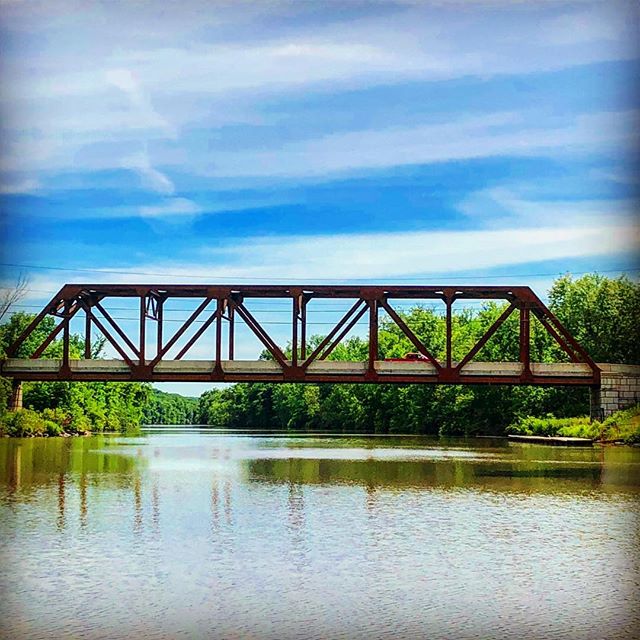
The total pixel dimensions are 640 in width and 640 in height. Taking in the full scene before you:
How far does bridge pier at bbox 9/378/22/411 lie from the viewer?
51.9 metres

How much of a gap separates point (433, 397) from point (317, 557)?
62290 millimetres

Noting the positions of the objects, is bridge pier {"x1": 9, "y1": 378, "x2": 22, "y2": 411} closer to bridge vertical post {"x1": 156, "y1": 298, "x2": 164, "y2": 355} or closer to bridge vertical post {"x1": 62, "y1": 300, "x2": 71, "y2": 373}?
bridge vertical post {"x1": 62, "y1": 300, "x2": 71, "y2": 373}

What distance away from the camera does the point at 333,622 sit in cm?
884

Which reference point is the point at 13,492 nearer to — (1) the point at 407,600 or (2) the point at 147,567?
(2) the point at 147,567

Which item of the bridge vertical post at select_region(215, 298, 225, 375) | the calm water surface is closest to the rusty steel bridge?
the bridge vertical post at select_region(215, 298, 225, 375)

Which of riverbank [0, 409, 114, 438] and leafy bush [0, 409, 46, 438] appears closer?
leafy bush [0, 409, 46, 438]

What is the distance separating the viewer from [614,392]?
1981 inches

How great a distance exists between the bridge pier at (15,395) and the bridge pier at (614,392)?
2908 centimetres

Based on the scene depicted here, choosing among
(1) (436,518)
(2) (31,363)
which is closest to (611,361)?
(2) (31,363)

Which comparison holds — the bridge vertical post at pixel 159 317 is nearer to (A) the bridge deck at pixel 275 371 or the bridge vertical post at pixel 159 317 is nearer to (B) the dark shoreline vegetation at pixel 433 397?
(A) the bridge deck at pixel 275 371

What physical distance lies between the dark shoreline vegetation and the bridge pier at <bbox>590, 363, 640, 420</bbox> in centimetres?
108

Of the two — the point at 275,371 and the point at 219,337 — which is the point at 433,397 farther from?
the point at 219,337

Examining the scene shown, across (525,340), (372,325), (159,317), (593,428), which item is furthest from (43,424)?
(593,428)

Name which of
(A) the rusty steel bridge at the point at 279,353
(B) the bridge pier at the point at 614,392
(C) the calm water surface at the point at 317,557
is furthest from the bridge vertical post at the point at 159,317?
(C) the calm water surface at the point at 317,557
